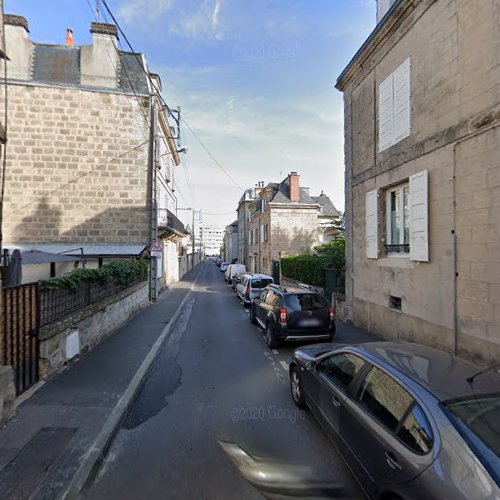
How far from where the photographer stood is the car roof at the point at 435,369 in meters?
2.34

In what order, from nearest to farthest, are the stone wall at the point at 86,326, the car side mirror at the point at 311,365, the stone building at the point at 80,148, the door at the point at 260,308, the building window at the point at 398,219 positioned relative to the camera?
the car side mirror at the point at 311,365, the stone wall at the point at 86,326, the building window at the point at 398,219, the door at the point at 260,308, the stone building at the point at 80,148

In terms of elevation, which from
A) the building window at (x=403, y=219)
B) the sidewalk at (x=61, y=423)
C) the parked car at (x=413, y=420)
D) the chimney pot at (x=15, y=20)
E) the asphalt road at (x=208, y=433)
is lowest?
the asphalt road at (x=208, y=433)

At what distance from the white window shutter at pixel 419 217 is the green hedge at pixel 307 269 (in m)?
6.36

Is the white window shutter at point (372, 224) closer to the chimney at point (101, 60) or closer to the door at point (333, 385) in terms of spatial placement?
the door at point (333, 385)

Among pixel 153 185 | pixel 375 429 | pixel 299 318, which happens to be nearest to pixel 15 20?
pixel 153 185

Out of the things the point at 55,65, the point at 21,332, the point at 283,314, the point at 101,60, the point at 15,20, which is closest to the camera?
Result: the point at 21,332

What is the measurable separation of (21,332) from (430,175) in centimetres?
802

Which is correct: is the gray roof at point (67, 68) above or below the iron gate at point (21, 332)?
above

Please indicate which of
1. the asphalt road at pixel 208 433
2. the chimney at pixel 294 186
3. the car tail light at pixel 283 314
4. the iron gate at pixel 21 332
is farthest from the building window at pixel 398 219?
the chimney at pixel 294 186

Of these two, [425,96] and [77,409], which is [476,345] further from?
[77,409]

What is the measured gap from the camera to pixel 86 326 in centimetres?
657

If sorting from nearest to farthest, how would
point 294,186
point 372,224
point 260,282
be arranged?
point 372,224 < point 260,282 < point 294,186

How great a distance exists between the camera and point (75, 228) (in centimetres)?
1338

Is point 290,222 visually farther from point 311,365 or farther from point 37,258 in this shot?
point 311,365
